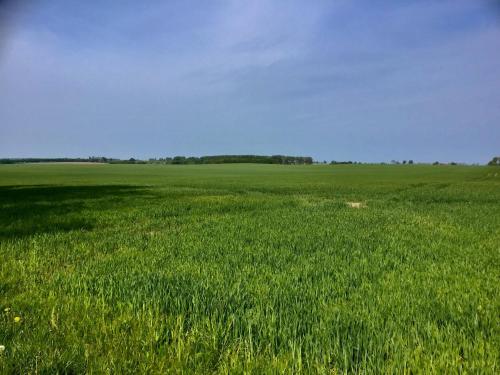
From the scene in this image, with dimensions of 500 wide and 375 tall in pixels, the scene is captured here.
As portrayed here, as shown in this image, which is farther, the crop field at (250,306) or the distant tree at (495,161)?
the distant tree at (495,161)

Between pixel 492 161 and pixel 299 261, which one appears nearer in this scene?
pixel 299 261

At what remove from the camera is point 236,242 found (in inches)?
365

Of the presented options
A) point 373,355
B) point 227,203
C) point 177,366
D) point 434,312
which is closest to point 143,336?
point 177,366

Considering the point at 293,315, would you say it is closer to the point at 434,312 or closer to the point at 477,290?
the point at 434,312

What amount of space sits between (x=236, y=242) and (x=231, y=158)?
183335 millimetres

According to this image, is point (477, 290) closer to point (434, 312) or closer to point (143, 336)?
point (434, 312)

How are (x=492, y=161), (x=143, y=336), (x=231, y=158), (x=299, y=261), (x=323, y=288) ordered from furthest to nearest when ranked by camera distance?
(x=231, y=158) → (x=492, y=161) → (x=299, y=261) → (x=323, y=288) → (x=143, y=336)

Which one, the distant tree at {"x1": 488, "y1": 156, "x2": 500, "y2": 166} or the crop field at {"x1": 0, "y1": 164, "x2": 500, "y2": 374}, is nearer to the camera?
the crop field at {"x1": 0, "y1": 164, "x2": 500, "y2": 374}

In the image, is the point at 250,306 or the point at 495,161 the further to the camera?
the point at 495,161

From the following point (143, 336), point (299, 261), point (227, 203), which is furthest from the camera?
point (227, 203)

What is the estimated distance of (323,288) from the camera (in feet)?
17.3

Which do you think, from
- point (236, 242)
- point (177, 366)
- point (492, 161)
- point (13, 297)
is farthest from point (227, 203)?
point (492, 161)

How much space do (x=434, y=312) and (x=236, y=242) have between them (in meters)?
5.51

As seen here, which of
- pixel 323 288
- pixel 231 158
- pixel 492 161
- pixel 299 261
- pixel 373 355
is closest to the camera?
pixel 373 355
